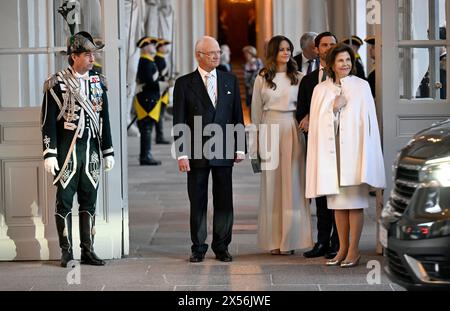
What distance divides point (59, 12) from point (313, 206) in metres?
4.32

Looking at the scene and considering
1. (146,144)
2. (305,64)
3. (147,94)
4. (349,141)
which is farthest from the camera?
(146,144)

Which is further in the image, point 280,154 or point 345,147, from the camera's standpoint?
point 280,154

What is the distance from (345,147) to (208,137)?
1147mm

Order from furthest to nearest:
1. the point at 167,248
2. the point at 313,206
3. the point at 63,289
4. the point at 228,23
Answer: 1. the point at 228,23
2. the point at 313,206
3. the point at 167,248
4. the point at 63,289

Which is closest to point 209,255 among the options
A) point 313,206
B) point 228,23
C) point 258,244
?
point 258,244

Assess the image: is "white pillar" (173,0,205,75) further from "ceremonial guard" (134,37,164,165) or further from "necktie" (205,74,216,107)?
"necktie" (205,74,216,107)

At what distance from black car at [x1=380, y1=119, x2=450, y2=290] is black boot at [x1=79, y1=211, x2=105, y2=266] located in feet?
9.60

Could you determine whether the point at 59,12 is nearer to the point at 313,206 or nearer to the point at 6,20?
the point at 6,20

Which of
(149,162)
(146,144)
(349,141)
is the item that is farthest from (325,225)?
(149,162)

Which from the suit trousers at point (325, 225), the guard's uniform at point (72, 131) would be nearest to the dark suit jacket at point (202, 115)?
the guard's uniform at point (72, 131)

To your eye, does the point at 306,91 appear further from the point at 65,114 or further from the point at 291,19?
the point at 291,19

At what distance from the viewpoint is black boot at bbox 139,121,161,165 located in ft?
54.7

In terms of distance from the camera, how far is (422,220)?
254 inches

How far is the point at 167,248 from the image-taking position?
991cm
